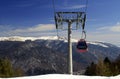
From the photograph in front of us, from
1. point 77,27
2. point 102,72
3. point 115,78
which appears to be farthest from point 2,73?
point 115,78

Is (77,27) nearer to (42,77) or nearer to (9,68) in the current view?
(42,77)

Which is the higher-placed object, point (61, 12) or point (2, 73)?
point (61, 12)

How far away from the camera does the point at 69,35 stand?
2830 cm

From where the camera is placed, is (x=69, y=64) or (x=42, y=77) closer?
(x=42, y=77)

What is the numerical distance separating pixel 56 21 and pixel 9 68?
4666 cm

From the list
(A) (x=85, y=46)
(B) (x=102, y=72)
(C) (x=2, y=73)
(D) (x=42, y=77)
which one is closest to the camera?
(D) (x=42, y=77)

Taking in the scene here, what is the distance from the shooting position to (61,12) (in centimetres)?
2795

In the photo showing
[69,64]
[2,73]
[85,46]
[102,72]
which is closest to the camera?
[85,46]

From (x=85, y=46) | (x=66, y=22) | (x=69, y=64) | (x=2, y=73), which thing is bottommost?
(x=2, y=73)

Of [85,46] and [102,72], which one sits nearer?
[85,46]

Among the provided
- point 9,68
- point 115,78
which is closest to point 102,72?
point 9,68

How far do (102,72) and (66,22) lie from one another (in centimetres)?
3875

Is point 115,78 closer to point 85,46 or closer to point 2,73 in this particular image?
point 85,46

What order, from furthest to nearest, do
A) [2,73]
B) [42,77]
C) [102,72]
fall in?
1. [2,73]
2. [102,72]
3. [42,77]
